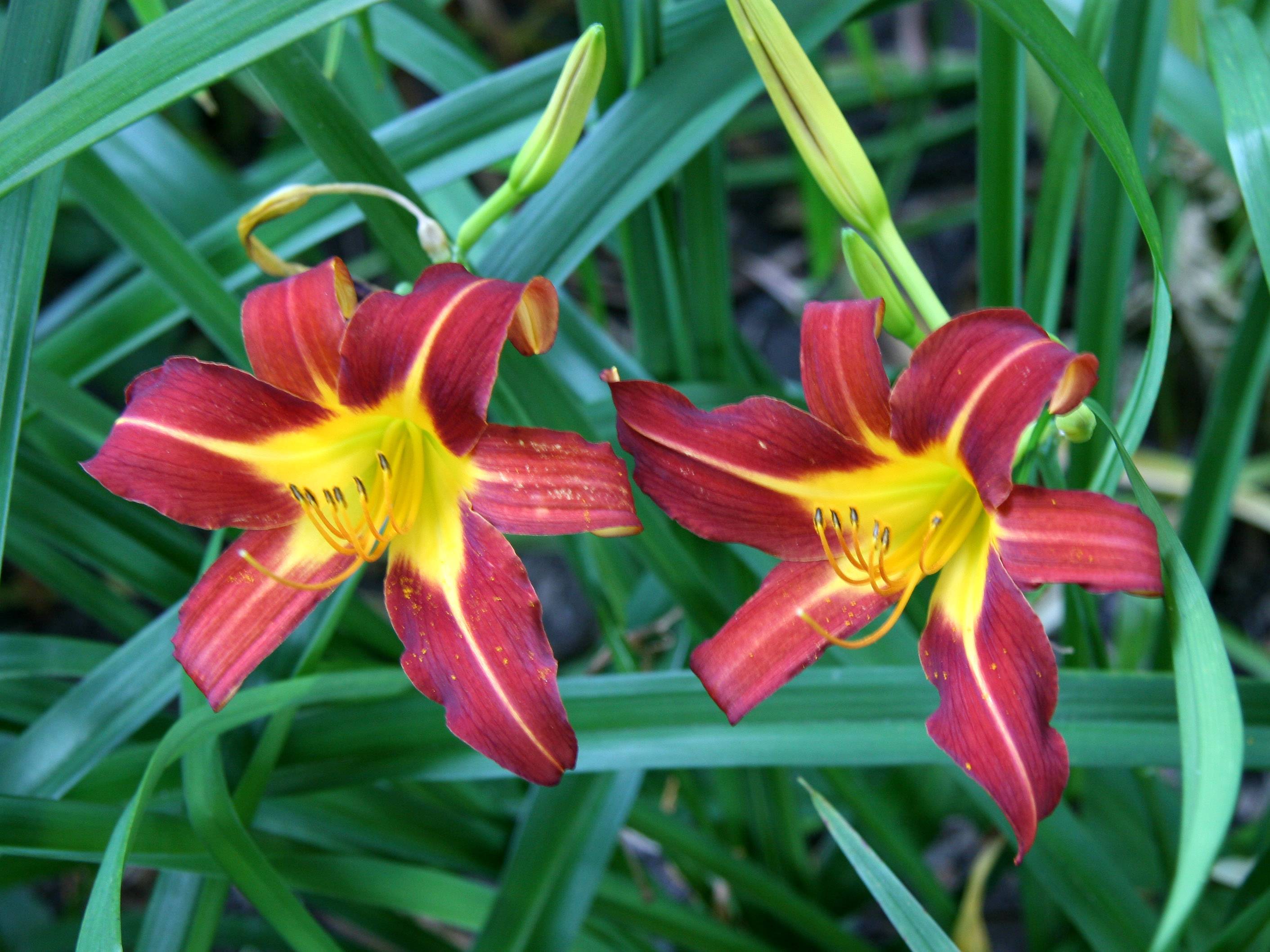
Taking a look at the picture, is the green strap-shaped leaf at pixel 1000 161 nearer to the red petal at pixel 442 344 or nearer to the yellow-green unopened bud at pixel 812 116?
the yellow-green unopened bud at pixel 812 116

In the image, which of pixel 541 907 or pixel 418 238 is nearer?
pixel 418 238

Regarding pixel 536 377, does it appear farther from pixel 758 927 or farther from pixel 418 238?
pixel 758 927

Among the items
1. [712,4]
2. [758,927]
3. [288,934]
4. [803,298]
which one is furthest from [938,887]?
[803,298]

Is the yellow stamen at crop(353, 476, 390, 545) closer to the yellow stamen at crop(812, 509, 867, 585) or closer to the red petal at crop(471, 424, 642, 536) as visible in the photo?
the red petal at crop(471, 424, 642, 536)

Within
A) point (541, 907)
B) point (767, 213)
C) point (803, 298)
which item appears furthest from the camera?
point (767, 213)

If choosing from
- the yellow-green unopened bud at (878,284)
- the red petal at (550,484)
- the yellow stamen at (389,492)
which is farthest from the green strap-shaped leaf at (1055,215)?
the yellow stamen at (389,492)

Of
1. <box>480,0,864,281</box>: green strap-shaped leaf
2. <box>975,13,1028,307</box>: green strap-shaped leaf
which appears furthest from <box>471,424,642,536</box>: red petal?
<box>975,13,1028,307</box>: green strap-shaped leaf
